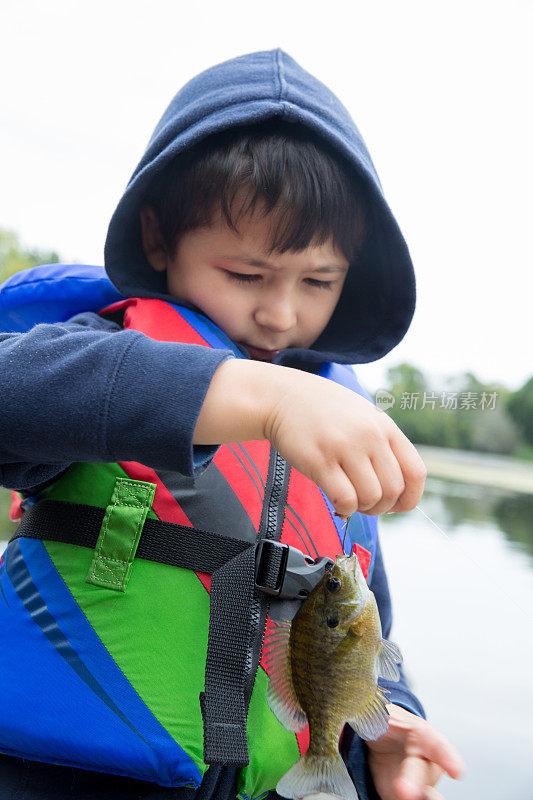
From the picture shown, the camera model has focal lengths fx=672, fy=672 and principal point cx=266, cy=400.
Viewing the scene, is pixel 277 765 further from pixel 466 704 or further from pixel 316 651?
pixel 466 704

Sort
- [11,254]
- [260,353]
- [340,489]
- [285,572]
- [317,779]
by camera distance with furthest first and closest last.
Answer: [11,254] → [260,353] → [285,572] → [317,779] → [340,489]

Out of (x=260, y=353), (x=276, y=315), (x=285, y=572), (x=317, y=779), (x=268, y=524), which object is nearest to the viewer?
(x=317, y=779)

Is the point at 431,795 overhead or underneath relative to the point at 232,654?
underneath

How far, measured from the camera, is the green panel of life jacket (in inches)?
42.1

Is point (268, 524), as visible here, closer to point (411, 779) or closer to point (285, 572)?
point (285, 572)

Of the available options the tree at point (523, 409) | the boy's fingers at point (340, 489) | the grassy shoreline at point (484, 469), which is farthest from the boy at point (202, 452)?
the tree at point (523, 409)

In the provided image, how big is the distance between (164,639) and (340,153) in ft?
3.16

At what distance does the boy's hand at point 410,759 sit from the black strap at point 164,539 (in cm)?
41

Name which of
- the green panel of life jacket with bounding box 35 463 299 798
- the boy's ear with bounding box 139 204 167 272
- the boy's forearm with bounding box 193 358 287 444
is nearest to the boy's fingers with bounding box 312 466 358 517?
the boy's forearm with bounding box 193 358 287 444

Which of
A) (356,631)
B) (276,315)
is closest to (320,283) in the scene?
(276,315)

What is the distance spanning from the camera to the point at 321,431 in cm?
78

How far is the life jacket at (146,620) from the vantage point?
103 centimetres

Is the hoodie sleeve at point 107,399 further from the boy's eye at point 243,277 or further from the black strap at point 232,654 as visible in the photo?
the boy's eye at point 243,277

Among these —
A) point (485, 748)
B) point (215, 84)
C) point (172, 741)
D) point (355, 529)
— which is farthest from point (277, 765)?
point (215, 84)
